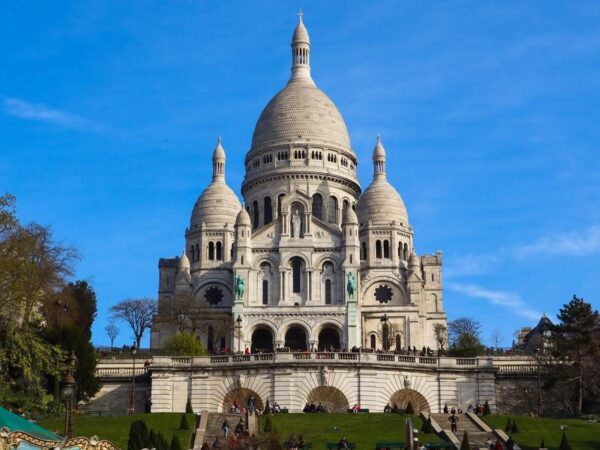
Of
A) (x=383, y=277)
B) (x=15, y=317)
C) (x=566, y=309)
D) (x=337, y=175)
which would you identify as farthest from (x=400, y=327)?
(x=15, y=317)

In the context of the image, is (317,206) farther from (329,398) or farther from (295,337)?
(329,398)

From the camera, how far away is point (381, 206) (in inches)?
4365

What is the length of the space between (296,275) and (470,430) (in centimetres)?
4869

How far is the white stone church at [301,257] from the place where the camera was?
320 feet

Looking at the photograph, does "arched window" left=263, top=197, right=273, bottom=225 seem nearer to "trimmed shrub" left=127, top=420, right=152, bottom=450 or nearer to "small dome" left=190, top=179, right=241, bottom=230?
"small dome" left=190, top=179, right=241, bottom=230

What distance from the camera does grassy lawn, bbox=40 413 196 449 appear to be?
171 ft

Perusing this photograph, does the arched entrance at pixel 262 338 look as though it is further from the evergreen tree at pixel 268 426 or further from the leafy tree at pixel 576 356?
the evergreen tree at pixel 268 426

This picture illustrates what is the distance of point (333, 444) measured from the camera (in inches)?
1887

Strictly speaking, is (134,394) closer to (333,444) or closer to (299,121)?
(333,444)

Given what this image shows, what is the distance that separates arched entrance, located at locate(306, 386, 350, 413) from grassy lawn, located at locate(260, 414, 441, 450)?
6.70 meters

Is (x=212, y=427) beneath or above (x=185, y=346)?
beneath

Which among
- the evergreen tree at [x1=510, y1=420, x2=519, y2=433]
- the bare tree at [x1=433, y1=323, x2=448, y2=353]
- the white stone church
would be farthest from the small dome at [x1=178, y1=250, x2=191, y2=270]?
the evergreen tree at [x1=510, y1=420, x2=519, y2=433]

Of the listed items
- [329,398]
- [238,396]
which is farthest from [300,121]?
[329,398]

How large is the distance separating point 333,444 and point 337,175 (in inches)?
2699
